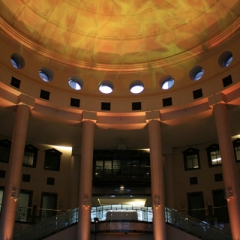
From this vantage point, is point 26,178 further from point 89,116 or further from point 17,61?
point 17,61

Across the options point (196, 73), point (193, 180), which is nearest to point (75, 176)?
point (193, 180)

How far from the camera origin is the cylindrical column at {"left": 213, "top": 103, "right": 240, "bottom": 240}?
659 inches

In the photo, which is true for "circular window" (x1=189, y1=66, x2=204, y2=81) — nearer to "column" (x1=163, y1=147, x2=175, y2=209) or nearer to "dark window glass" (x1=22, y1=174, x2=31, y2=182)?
"column" (x1=163, y1=147, x2=175, y2=209)

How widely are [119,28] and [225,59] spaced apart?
731 cm

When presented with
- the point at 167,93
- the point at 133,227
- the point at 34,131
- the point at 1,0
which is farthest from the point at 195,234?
the point at 1,0

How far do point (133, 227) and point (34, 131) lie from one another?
1055cm

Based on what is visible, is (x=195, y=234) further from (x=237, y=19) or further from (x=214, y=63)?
(x=237, y=19)

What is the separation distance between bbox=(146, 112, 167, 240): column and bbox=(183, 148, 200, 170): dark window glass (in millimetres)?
7094

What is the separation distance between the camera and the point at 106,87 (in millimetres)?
23016

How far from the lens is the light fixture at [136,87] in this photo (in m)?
22.7

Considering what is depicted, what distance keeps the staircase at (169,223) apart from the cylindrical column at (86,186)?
862 mm

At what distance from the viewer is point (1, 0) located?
1836 centimetres

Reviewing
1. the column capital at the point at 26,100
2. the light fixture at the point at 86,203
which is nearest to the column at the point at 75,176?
the light fixture at the point at 86,203

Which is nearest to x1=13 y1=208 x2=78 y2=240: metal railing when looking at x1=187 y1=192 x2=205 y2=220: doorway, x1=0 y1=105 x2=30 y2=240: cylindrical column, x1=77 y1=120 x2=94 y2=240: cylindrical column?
x1=77 y1=120 x2=94 y2=240: cylindrical column
